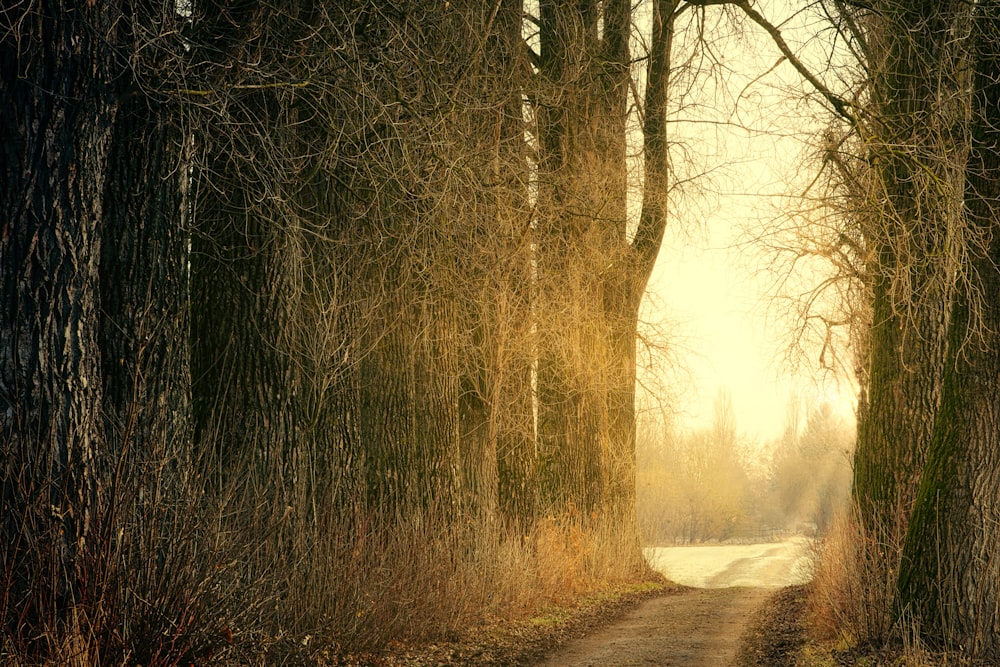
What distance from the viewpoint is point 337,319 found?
8.85 meters

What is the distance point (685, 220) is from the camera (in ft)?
54.5

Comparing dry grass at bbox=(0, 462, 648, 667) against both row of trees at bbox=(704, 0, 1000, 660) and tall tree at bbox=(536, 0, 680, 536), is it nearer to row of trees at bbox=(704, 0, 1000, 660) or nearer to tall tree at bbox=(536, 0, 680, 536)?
tall tree at bbox=(536, 0, 680, 536)

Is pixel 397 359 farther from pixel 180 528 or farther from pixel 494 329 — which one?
pixel 180 528

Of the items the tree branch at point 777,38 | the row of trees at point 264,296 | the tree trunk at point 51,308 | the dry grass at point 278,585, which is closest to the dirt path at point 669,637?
the dry grass at point 278,585

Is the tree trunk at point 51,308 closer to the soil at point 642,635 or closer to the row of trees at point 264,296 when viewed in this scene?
the row of trees at point 264,296

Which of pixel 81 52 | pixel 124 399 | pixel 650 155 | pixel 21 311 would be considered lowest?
pixel 124 399

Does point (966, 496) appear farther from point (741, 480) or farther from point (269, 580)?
point (741, 480)

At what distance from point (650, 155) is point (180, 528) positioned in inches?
483

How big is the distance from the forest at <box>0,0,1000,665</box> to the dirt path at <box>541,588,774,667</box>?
111 cm

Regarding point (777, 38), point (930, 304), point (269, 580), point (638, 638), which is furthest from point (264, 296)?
point (777, 38)

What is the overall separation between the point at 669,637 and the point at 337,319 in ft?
16.3

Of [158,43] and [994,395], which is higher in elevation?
[158,43]

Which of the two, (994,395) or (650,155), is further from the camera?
(650,155)

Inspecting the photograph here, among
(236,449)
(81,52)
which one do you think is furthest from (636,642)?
(81,52)
